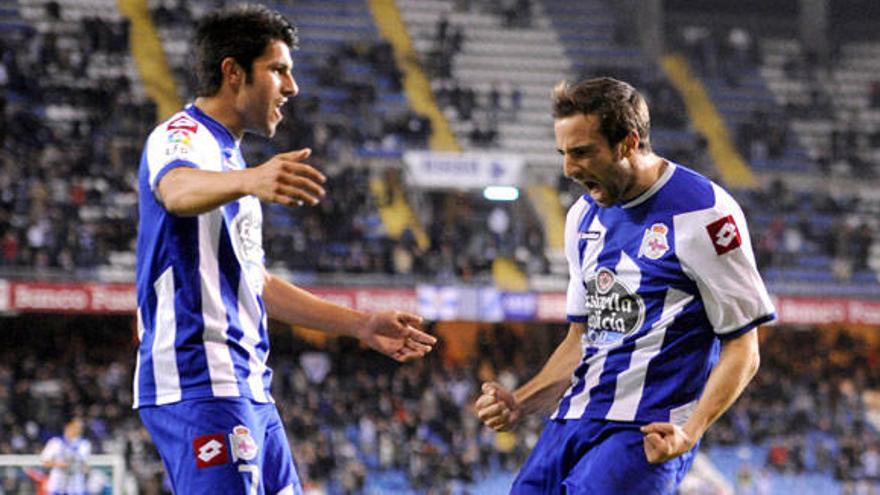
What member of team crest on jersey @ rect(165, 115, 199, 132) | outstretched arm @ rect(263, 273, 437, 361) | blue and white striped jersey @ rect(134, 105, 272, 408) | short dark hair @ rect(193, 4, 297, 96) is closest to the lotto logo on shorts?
blue and white striped jersey @ rect(134, 105, 272, 408)

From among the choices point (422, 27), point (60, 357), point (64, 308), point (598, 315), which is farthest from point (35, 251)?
point (598, 315)

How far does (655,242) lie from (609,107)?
1.52 feet

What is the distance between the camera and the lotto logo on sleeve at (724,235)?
14.8 feet

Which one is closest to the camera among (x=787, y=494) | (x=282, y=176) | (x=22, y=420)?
(x=282, y=176)

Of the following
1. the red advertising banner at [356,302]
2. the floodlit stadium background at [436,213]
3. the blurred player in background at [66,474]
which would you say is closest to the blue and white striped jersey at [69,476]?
the blurred player in background at [66,474]

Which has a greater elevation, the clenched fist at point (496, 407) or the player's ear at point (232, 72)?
the player's ear at point (232, 72)

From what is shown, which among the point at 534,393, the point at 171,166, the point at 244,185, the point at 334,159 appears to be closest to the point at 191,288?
the point at 171,166

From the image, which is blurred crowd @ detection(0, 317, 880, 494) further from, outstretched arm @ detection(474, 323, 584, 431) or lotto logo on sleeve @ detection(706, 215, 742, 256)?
lotto logo on sleeve @ detection(706, 215, 742, 256)

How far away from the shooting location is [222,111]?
185 inches

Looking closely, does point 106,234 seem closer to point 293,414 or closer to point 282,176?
point 293,414

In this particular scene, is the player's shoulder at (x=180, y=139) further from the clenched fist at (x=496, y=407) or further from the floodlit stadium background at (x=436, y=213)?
the floodlit stadium background at (x=436, y=213)

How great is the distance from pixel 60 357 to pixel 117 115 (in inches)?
169

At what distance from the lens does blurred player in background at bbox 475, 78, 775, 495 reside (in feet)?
14.8

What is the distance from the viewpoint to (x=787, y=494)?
23922mm
